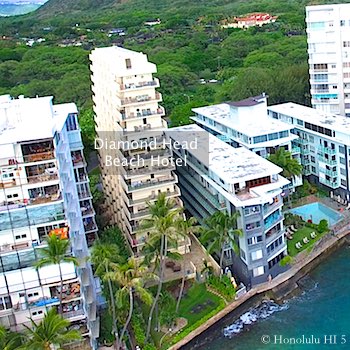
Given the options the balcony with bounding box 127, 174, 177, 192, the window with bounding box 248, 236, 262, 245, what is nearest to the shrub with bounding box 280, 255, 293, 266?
the window with bounding box 248, 236, 262, 245

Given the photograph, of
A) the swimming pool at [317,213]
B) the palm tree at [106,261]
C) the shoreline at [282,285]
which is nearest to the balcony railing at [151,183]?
the palm tree at [106,261]

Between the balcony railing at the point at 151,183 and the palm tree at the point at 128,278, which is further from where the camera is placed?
the balcony railing at the point at 151,183

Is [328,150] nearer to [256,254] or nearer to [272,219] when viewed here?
[272,219]

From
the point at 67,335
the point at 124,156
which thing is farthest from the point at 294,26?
the point at 67,335

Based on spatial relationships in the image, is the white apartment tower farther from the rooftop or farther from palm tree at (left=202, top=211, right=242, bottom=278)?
palm tree at (left=202, top=211, right=242, bottom=278)

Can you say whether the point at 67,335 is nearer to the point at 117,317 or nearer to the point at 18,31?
the point at 117,317

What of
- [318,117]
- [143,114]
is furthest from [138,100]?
[318,117]

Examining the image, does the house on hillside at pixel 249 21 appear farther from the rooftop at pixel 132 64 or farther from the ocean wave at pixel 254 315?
the ocean wave at pixel 254 315
